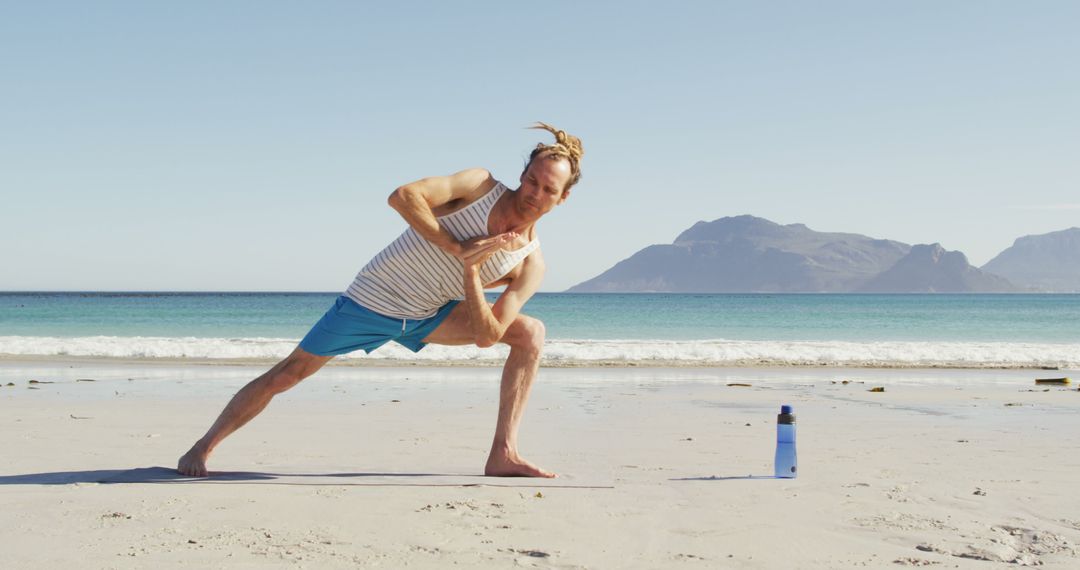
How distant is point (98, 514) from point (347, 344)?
1400 mm

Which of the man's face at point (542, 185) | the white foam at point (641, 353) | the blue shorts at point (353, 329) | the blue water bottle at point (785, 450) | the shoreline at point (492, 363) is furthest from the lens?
the white foam at point (641, 353)

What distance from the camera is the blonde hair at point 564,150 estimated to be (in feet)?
15.7

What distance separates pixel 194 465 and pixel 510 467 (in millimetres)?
1658

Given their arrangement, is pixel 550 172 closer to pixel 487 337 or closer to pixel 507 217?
pixel 507 217

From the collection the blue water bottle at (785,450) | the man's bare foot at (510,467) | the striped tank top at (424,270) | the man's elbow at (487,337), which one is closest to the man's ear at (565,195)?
the striped tank top at (424,270)

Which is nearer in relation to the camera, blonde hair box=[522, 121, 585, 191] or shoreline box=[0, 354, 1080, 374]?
blonde hair box=[522, 121, 585, 191]

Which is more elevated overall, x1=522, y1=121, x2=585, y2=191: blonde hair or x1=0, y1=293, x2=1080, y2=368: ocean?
x1=522, y1=121, x2=585, y2=191: blonde hair

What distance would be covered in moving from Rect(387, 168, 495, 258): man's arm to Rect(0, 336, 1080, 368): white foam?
11.3m

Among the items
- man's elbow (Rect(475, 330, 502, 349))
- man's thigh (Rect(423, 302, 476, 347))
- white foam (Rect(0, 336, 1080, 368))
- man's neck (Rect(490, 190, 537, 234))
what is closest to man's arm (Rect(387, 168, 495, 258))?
man's neck (Rect(490, 190, 537, 234))

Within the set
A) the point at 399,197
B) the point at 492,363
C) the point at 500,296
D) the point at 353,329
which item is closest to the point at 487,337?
the point at 500,296

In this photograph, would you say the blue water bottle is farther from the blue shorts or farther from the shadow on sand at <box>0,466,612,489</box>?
the blue shorts

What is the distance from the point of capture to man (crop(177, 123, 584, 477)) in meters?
4.70

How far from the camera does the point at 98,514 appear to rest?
14.2 ft

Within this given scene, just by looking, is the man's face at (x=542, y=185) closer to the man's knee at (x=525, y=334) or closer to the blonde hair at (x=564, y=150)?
the blonde hair at (x=564, y=150)
